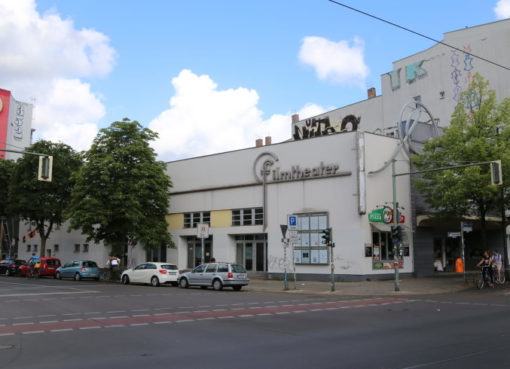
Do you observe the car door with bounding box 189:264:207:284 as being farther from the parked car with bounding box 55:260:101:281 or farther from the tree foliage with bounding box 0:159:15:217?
the tree foliage with bounding box 0:159:15:217

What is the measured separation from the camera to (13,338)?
35.7 feet

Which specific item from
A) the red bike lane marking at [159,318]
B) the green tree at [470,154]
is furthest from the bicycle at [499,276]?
the red bike lane marking at [159,318]

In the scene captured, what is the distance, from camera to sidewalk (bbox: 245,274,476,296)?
949 inches

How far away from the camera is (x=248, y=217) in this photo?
36344 millimetres

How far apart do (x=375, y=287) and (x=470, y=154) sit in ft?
28.3

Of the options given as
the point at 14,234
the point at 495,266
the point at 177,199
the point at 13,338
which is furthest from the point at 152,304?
the point at 14,234

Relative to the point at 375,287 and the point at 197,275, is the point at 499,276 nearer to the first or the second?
the point at 375,287

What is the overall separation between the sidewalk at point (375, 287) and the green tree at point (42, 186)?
23526mm

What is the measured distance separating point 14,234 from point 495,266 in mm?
56515

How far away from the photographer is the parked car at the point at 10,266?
4394cm

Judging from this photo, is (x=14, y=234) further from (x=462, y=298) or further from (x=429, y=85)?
(x=462, y=298)

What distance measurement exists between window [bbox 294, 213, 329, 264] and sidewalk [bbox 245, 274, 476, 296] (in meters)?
1.81

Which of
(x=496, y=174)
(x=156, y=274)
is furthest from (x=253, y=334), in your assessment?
(x=156, y=274)

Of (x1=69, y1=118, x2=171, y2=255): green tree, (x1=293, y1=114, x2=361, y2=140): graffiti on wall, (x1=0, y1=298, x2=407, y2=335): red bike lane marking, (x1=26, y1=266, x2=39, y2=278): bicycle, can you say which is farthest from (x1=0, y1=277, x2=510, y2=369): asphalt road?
(x1=293, y1=114, x2=361, y2=140): graffiti on wall
